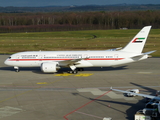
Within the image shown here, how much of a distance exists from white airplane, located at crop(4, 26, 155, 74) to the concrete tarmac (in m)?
1.66

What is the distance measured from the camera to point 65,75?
145 ft

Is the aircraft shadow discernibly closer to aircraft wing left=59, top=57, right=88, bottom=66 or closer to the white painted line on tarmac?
the white painted line on tarmac

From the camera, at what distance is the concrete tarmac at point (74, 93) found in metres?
26.0

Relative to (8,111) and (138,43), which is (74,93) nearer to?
(8,111)

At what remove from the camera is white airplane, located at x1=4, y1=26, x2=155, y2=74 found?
146 ft

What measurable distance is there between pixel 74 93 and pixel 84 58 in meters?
11.6

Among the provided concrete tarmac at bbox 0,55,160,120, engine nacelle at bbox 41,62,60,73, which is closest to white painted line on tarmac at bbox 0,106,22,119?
concrete tarmac at bbox 0,55,160,120

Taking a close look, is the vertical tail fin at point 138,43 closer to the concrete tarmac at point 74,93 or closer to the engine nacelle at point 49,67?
the concrete tarmac at point 74,93

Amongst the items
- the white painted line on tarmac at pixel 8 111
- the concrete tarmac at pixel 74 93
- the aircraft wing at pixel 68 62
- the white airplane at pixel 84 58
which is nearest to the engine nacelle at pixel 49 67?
the white airplane at pixel 84 58

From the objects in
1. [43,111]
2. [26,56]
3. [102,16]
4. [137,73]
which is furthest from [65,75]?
[102,16]

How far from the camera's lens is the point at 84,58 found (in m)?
44.0

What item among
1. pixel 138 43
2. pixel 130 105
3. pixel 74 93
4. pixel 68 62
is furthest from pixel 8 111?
pixel 138 43

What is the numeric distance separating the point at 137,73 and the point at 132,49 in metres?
4.02

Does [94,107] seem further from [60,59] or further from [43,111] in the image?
[60,59]
